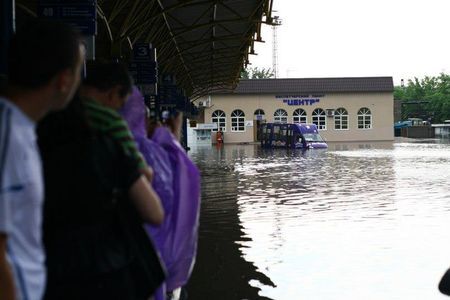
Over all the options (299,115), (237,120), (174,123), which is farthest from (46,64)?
(299,115)

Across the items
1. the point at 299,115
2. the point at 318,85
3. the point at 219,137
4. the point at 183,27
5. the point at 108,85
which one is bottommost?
the point at 219,137

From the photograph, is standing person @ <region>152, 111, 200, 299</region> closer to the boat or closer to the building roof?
the boat

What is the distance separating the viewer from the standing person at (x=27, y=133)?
177 cm

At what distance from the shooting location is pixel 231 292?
5.35m

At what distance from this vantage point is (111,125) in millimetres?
2340

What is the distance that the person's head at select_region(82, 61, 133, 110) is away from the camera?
108 inches

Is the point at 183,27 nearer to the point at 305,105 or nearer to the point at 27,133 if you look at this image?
the point at 27,133

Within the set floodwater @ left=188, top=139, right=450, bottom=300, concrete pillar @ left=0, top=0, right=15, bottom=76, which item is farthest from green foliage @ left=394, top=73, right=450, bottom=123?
concrete pillar @ left=0, top=0, right=15, bottom=76

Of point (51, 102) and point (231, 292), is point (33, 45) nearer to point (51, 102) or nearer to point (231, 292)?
point (51, 102)

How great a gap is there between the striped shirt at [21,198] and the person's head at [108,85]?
2.77 ft

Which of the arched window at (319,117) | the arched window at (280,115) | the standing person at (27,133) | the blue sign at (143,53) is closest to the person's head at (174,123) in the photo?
the standing person at (27,133)

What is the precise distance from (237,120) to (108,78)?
51517 mm

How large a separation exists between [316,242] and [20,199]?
5927 mm

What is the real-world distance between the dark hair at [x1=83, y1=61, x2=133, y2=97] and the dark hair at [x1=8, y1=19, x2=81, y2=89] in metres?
0.69
